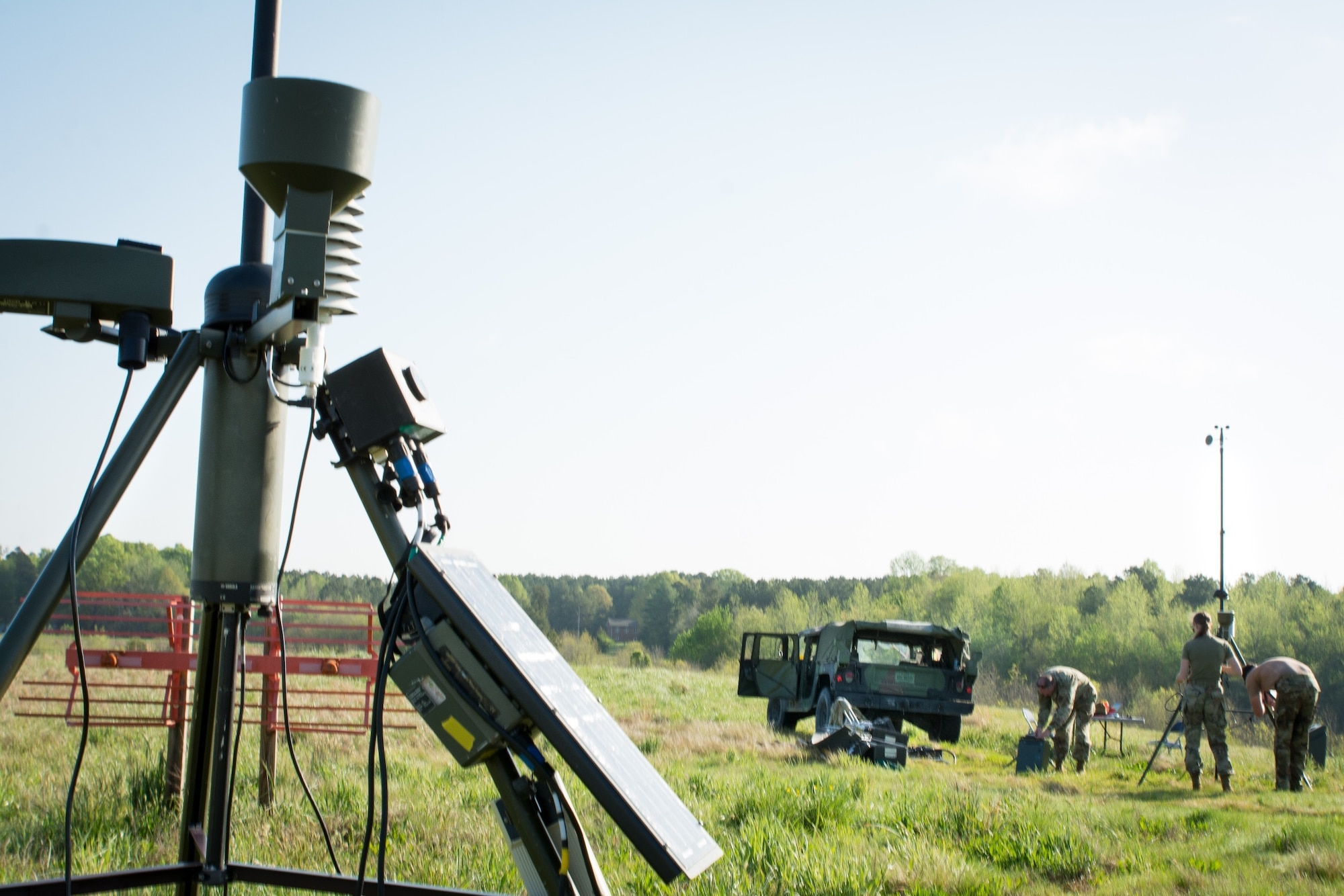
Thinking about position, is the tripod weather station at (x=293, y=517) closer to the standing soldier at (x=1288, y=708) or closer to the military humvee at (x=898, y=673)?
the standing soldier at (x=1288, y=708)

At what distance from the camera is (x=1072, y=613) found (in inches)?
2239

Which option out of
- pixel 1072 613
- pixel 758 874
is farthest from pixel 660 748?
pixel 1072 613

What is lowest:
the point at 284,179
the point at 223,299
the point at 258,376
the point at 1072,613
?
the point at 1072,613

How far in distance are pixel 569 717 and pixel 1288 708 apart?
414 inches

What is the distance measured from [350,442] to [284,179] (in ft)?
2.01

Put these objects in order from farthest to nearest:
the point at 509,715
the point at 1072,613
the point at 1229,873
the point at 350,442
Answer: the point at 1072,613 → the point at 1229,873 → the point at 350,442 → the point at 509,715

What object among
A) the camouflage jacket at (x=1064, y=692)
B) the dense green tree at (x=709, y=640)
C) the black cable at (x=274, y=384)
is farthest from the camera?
the dense green tree at (x=709, y=640)

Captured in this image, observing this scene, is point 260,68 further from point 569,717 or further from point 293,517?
point 569,717

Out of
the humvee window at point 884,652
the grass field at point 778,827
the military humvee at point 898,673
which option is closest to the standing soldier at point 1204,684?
the grass field at point 778,827

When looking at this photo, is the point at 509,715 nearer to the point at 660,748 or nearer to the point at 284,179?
the point at 284,179

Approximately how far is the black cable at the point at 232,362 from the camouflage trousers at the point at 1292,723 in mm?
10799

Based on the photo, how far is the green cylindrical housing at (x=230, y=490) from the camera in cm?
260

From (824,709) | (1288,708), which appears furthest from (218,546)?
(824,709)

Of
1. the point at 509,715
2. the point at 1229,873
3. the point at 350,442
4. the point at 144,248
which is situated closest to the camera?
the point at 509,715
